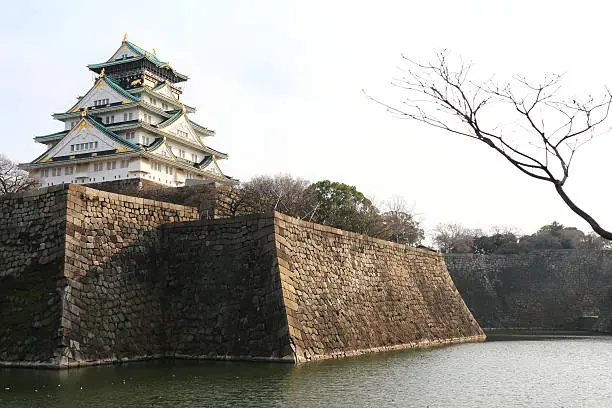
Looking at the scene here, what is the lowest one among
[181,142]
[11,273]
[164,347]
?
[164,347]

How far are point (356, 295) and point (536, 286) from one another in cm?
2900

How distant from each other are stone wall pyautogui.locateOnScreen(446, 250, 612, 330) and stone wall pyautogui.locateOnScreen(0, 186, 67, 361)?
33.6m

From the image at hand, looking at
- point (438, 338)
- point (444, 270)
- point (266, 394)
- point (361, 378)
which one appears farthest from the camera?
point (444, 270)

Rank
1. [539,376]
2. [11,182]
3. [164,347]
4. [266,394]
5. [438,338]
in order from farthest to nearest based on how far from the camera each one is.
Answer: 1. [11,182]
2. [438,338]
3. [164,347]
4. [539,376]
5. [266,394]

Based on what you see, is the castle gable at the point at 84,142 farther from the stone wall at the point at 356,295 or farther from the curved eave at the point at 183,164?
the stone wall at the point at 356,295

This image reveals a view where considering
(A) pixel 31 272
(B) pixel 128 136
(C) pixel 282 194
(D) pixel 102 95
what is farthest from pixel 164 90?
(A) pixel 31 272

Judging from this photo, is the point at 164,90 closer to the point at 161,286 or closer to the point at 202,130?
the point at 202,130

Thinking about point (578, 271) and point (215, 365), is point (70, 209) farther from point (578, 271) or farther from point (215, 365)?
point (578, 271)

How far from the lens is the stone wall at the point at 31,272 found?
12062 millimetres

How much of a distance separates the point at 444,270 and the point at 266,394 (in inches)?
682

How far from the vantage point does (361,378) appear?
11258 mm

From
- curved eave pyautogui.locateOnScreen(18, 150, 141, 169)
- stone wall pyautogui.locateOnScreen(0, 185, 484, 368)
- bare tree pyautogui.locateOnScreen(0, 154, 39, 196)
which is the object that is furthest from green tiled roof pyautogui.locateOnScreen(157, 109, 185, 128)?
stone wall pyautogui.locateOnScreen(0, 185, 484, 368)

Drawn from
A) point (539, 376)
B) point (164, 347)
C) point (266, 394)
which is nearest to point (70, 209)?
point (164, 347)

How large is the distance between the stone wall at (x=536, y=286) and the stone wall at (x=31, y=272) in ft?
110
